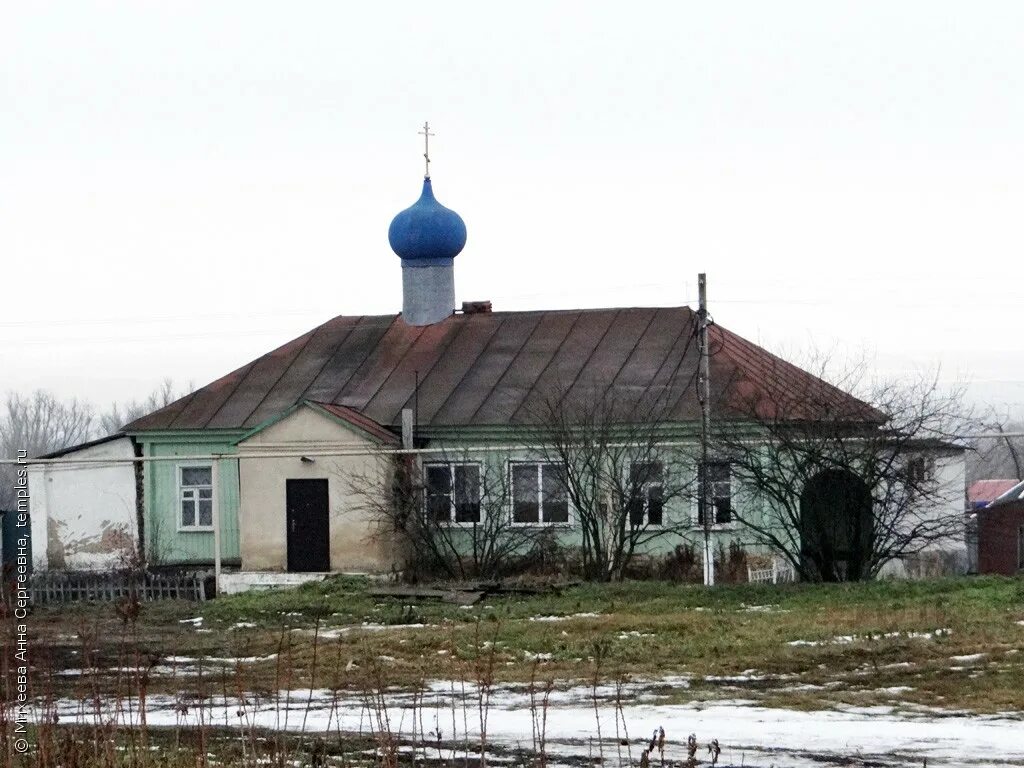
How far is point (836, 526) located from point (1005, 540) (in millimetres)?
13973

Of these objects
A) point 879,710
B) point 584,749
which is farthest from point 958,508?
point 584,749

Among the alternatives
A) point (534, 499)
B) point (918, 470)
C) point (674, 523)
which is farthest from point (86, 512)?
point (918, 470)

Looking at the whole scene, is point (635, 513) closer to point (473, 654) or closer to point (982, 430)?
point (982, 430)

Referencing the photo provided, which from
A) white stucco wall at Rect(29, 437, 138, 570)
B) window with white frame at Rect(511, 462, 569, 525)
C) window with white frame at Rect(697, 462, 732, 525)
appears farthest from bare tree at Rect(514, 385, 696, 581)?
white stucco wall at Rect(29, 437, 138, 570)

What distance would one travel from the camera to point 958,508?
25.9m

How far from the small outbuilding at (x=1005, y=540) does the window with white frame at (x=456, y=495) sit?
11900 mm

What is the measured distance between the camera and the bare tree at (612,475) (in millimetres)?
23469

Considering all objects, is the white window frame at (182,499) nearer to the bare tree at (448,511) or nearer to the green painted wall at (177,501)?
the green painted wall at (177,501)

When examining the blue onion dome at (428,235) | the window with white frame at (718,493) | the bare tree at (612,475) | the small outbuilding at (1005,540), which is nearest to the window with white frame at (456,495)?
the bare tree at (612,475)

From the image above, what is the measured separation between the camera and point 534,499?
26.7 metres

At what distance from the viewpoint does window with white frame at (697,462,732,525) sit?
71.5ft

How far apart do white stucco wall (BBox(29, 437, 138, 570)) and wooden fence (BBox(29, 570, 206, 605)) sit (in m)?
4.37

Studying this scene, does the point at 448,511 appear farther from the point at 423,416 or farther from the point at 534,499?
the point at 423,416

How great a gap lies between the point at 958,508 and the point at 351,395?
10981mm
